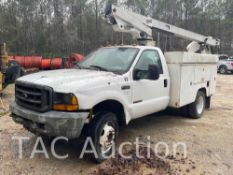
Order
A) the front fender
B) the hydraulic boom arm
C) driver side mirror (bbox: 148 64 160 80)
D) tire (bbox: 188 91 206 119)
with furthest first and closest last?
1. tire (bbox: 188 91 206 119)
2. the hydraulic boom arm
3. driver side mirror (bbox: 148 64 160 80)
4. the front fender

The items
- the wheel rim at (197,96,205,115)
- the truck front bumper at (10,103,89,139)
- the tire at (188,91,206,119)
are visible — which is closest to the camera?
the truck front bumper at (10,103,89,139)

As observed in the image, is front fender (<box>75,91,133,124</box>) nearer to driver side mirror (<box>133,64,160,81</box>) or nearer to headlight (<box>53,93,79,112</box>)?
headlight (<box>53,93,79,112</box>)

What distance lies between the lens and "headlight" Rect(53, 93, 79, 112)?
146 inches

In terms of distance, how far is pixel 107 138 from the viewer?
429 cm

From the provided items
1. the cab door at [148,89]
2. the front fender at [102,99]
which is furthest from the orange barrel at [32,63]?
the front fender at [102,99]

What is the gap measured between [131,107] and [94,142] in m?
1.04

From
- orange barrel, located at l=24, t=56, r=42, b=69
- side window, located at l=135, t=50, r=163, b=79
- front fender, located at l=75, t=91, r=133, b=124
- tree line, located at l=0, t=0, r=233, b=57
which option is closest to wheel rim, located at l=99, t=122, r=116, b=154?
front fender, located at l=75, t=91, r=133, b=124

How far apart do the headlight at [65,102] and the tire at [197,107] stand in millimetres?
4020

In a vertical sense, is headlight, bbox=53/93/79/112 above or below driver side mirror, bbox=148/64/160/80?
below

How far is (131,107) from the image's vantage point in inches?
185

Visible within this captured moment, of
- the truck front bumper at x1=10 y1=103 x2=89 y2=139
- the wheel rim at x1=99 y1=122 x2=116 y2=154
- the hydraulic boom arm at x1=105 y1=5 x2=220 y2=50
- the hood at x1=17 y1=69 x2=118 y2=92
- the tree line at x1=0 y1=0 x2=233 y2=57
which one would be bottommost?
the wheel rim at x1=99 y1=122 x2=116 y2=154

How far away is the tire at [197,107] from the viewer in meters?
6.90

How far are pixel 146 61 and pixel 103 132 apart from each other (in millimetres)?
1765

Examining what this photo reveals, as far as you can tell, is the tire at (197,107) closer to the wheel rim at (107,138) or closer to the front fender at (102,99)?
the front fender at (102,99)
